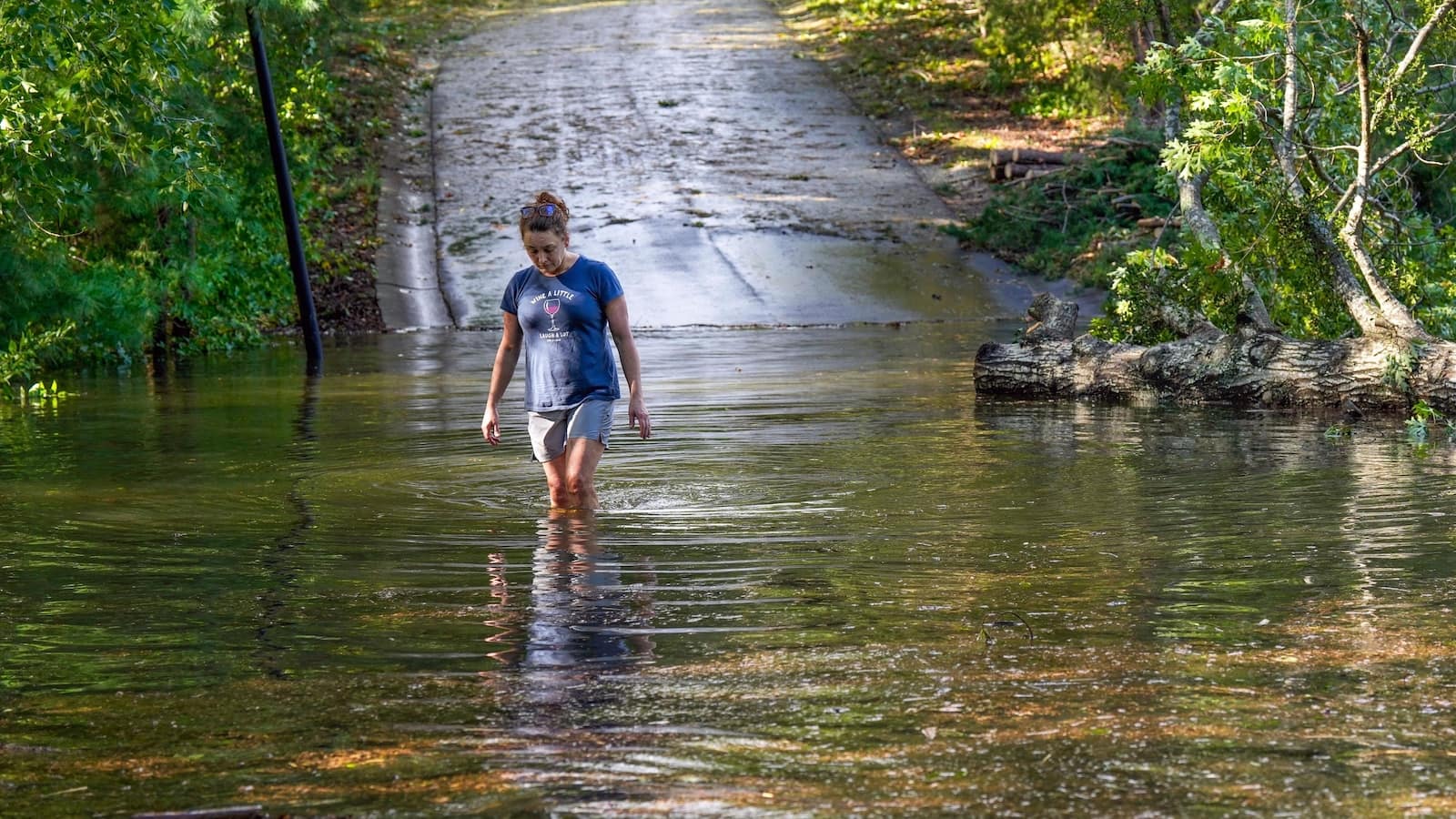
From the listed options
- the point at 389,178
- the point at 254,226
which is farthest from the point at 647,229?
the point at 254,226

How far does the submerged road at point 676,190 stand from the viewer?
1005 inches

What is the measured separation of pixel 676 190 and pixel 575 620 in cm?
2469

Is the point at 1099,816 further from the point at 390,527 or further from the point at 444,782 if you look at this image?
the point at 390,527

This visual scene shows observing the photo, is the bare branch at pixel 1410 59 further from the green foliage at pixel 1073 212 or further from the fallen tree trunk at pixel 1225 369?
the green foliage at pixel 1073 212

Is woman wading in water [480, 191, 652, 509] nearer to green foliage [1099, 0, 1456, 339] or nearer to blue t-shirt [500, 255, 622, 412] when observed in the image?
blue t-shirt [500, 255, 622, 412]

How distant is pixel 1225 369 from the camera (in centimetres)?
1361

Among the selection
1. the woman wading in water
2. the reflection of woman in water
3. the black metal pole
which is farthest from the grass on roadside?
the reflection of woman in water

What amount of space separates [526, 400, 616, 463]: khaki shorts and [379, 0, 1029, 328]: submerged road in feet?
50.4

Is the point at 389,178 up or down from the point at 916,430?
up

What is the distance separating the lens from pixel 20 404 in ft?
50.2

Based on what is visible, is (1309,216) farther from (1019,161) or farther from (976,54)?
(976,54)

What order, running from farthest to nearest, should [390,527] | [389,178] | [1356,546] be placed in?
[389,178] → [390,527] → [1356,546]

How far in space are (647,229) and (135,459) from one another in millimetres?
17608

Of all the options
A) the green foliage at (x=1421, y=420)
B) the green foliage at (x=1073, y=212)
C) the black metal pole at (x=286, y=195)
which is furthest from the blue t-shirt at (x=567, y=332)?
the green foliage at (x=1073, y=212)
